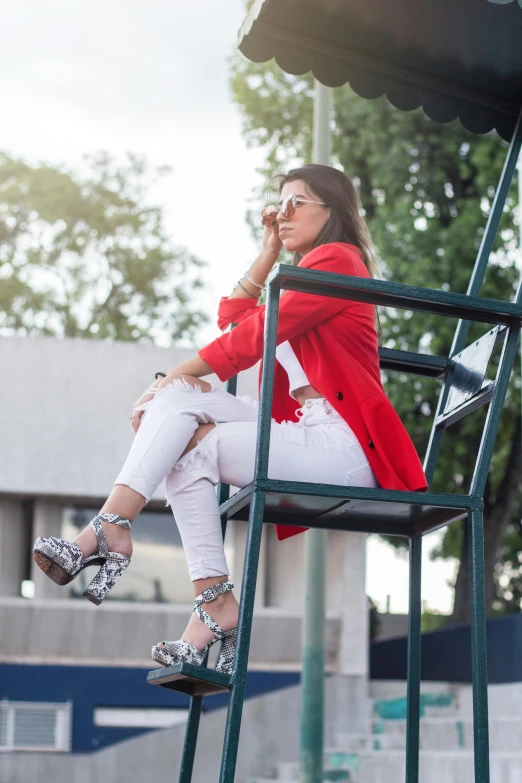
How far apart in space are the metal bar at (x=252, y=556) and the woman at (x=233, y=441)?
0.18 meters

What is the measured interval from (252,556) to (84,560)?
0.45 meters

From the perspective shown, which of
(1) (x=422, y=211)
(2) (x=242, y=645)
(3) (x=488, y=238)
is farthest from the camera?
(1) (x=422, y=211)

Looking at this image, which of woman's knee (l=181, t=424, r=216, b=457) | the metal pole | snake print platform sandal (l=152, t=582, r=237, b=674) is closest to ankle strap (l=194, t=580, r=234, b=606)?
snake print platform sandal (l=152, t=582, r=237, b=674)

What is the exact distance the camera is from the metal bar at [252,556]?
8.79ft

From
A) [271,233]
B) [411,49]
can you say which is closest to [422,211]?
[411,49]

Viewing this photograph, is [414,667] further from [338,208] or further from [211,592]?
[338,208]

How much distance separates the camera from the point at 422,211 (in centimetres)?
1847

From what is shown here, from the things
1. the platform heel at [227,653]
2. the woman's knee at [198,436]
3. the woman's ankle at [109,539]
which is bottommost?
the platform heel at [227,653]

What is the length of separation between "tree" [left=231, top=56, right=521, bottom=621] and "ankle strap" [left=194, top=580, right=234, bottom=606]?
Answer: 13.5 meters

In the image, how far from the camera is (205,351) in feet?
10.4

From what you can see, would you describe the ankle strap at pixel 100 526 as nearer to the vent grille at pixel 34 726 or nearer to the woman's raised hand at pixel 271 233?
the woman's raised hand at pixel 271 233

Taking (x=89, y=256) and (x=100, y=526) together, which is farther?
(x=89, y=256)

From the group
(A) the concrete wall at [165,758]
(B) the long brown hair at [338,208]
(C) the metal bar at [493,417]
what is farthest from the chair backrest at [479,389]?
(A) the concrete wall at [165,758]

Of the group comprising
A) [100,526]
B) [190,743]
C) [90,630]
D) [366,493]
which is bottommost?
[190,743]
